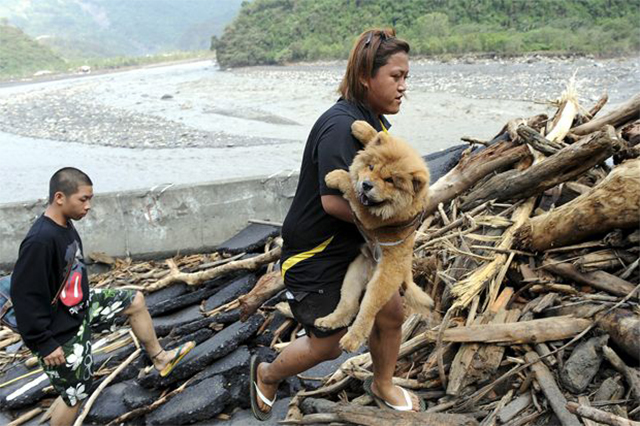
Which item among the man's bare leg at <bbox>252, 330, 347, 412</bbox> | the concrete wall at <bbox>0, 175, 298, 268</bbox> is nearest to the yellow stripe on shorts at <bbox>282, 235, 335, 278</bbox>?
the man's bare leg at <bbox>252, 330, 347, 412</bbox>

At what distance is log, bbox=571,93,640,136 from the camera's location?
4.84 meters

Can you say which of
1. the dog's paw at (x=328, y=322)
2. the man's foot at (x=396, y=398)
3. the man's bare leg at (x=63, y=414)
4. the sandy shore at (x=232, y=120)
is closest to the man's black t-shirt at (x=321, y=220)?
the dog's paw at (x=328, y=322)

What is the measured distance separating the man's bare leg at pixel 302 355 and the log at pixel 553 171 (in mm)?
2199

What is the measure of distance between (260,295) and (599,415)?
2748mm

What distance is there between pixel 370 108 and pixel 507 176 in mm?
2162

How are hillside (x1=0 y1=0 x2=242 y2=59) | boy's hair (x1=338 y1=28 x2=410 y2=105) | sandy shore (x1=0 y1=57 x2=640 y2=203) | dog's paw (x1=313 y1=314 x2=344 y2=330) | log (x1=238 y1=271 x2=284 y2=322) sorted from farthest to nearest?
1. hillside (x1=0 y1=0 x2=242 y2=59)
2. sandy shore (x1=0 y1=57 x2=640 y2=203)
3. log (x1=238 y1=271 x2=284 y2=322)
4. dog's paw (x1=313 y1=314 x2=344 y2=330)
5. boy's hair (x1=338 y1=28 x2=410 y2=105)

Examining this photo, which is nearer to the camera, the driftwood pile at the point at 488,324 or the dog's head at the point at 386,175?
the dog's head at the point at 386,175

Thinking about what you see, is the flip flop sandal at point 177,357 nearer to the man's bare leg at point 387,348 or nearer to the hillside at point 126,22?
the man's bare leg at point 387,348

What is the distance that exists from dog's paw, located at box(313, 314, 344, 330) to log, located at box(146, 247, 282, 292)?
218cm

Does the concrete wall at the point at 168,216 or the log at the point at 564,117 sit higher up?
the log at the point at 564,117

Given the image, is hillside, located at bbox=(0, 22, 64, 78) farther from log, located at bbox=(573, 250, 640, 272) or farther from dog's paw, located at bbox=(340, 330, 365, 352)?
log, located at bbox=(573, 250, 640, 272)

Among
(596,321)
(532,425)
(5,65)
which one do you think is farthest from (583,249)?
(5,65)

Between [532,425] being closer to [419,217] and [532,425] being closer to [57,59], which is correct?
[419,217]

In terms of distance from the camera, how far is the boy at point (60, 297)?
11.1 ft
